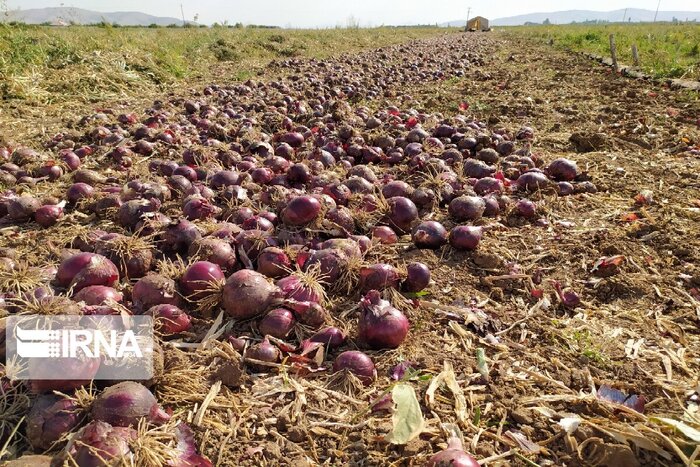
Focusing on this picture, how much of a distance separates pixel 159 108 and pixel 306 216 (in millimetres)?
6426

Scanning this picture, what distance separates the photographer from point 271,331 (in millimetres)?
2494

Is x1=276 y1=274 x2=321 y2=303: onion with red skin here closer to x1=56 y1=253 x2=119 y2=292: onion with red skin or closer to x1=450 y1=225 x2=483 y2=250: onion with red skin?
x1=56 y1=253 x2=119 y2=292: onion with red skin

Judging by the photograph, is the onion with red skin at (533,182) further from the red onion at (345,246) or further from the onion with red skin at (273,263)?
the onion with red skin at (273,263)

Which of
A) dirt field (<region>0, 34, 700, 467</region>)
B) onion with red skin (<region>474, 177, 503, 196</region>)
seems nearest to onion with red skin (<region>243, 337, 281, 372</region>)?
dirt field (<region>0, 34, 700, 467</region>)

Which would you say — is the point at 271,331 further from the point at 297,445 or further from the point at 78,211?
the point at 78,211

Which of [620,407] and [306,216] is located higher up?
[306,216]

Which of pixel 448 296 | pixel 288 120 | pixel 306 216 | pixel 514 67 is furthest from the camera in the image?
pixel 514 67

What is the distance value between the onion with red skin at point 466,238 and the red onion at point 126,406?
2334mm

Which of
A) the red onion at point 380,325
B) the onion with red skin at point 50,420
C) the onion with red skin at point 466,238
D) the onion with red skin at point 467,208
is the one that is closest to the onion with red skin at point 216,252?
the red onion at point 380,325

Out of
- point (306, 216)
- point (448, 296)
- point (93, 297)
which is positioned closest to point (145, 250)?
point (93, 297)

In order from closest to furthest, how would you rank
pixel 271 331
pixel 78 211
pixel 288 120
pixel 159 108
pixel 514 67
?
pixel 271 331 → pixel 78 211 → pixel 288 120 → pixel 159 108 → pixel 514 67

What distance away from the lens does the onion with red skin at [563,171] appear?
4.83m

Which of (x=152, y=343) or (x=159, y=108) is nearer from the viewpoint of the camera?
(x=152, y=343)

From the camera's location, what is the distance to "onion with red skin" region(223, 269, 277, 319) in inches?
101
